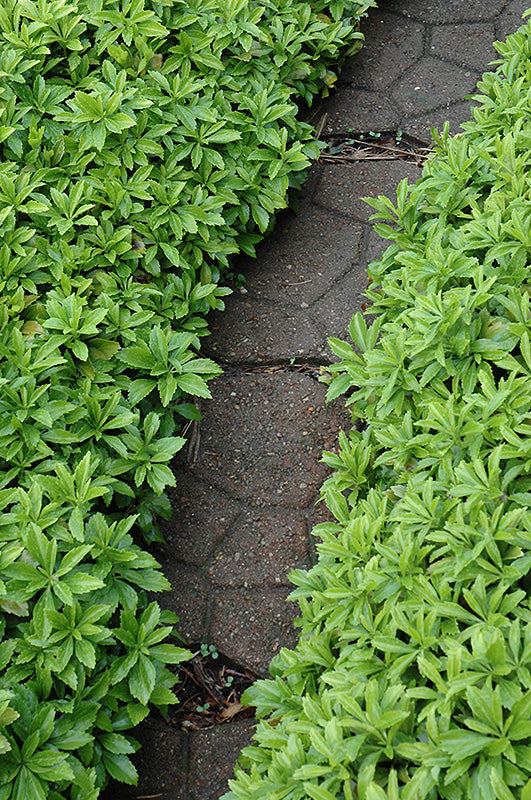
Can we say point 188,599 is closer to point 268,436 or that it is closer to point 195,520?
point 195,520

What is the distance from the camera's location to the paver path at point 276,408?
241 cm

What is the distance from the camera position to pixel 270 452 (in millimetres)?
2830

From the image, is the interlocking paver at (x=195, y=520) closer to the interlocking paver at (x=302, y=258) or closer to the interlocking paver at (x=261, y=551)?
the interlocking paver at (x=261, y=551)

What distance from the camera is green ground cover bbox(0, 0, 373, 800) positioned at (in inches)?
76.6

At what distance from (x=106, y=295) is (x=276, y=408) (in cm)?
75

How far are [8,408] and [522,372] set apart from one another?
1.34 meters

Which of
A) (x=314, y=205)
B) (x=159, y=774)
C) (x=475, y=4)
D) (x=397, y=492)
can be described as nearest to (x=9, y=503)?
(x=159, y=774)

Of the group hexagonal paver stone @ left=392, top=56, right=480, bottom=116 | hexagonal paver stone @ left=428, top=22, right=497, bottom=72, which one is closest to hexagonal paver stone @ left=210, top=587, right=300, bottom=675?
hexagonal paver stone @ left=392, top=56, right=480, bottom=116

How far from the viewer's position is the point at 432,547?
1.83 meters

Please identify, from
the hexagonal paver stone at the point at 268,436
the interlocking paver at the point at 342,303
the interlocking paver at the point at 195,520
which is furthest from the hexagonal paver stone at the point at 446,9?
the interlocking paver at the point at 195,520

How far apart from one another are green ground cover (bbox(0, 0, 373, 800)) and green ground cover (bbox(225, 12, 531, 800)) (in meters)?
0.42

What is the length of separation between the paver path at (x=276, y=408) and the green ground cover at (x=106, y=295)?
0.16 metres

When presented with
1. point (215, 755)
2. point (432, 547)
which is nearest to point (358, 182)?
point (432, 547)

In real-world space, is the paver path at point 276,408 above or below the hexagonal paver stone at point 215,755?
above
